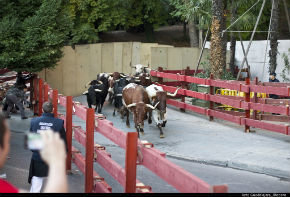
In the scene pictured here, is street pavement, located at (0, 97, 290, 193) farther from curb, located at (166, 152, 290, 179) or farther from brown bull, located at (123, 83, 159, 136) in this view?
brown bull, located at (123, 83, 159, 136)

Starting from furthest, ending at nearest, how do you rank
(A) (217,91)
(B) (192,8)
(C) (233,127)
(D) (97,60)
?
1. (B) (192,8)
2. (D) (97,60)
3. (A) (217,91)
4. (C) (233,127)

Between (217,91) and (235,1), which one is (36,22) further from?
(235,1)

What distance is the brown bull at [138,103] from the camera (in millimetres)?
16297

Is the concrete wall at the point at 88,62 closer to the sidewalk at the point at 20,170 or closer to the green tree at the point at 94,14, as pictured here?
the sidewalk at the point at 20,170

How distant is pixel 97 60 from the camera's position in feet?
90.0

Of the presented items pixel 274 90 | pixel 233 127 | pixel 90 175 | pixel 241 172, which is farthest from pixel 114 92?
pixel 90 175

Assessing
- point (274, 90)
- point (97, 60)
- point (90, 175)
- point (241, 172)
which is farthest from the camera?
point (97, 60)

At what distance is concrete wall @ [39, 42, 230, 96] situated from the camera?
25.9m

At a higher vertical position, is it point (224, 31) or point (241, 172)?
point (224, 31)

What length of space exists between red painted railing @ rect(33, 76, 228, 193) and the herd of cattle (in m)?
4.60

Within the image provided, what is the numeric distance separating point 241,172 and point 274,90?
3863 mm

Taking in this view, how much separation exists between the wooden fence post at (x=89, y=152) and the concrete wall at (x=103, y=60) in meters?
16.1

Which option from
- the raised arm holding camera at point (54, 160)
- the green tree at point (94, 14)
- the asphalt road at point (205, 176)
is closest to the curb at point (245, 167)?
the asphalt road at point (205, 176)

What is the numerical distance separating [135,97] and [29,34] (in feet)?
17.4
